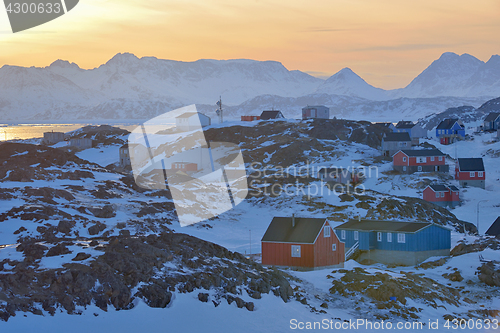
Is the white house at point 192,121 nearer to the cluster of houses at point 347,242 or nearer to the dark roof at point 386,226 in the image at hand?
the dark roof at point 386,226

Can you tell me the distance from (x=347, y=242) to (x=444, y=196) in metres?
32.1

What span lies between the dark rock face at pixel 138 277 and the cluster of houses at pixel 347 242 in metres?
5.91

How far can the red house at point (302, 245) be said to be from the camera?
125 ft

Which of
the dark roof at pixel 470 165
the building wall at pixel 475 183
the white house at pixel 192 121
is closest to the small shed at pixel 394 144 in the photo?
the dark roof at pixel 470 165

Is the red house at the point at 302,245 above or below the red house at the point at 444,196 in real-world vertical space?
above

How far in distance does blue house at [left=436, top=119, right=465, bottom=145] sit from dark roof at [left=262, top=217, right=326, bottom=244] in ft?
275

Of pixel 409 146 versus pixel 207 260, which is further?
pixel 409 146

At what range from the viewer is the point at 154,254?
94.1 ft

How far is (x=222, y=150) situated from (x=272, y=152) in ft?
45.0

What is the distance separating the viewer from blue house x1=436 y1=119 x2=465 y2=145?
378 ft

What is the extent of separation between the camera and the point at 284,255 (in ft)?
128

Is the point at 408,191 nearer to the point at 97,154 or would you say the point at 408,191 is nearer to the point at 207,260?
the point at 207,260

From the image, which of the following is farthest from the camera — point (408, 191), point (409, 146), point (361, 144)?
point (361, 144)

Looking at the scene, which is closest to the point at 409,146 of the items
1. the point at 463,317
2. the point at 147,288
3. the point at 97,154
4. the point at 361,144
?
the point at 361,144
